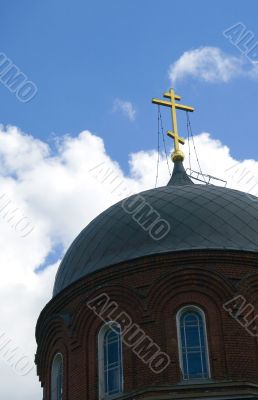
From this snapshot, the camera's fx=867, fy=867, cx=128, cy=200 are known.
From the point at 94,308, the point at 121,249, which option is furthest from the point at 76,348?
the point at 121,249

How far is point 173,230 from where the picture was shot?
49.9 ft

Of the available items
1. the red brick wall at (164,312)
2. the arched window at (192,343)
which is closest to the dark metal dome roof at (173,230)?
the red brick wall at (164,312)

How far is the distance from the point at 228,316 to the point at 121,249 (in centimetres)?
235

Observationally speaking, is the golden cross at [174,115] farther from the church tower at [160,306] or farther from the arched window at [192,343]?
the arched window at [192,343]

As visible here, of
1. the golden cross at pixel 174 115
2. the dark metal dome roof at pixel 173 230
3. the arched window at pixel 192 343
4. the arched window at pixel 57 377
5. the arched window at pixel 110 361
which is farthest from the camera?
the golden cross at pixel 174 115

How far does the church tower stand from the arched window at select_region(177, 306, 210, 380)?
0.02m

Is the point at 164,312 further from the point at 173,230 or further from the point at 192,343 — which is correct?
the point at 173,230

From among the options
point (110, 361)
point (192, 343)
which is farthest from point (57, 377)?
point (192, 343)

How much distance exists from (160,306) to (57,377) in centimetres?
258

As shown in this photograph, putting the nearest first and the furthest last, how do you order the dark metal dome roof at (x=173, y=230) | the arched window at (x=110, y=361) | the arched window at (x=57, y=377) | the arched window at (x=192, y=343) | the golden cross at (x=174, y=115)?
the arched window at (x=192, y=343), the arched window at (x=110, y=361), the dark metal dome roof at (x=173, y=230), the arched window at (x=57, y=377), the golden cross at (x=174, y=115)

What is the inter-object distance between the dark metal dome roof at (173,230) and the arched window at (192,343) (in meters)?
1.13

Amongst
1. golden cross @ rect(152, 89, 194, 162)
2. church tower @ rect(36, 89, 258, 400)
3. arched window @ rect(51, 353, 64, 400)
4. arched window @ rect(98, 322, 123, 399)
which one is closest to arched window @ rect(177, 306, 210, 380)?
church tower @ rect(36, 89, 258, 400)

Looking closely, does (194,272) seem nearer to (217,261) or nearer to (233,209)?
(217,261)

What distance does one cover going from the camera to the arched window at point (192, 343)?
542 inches
